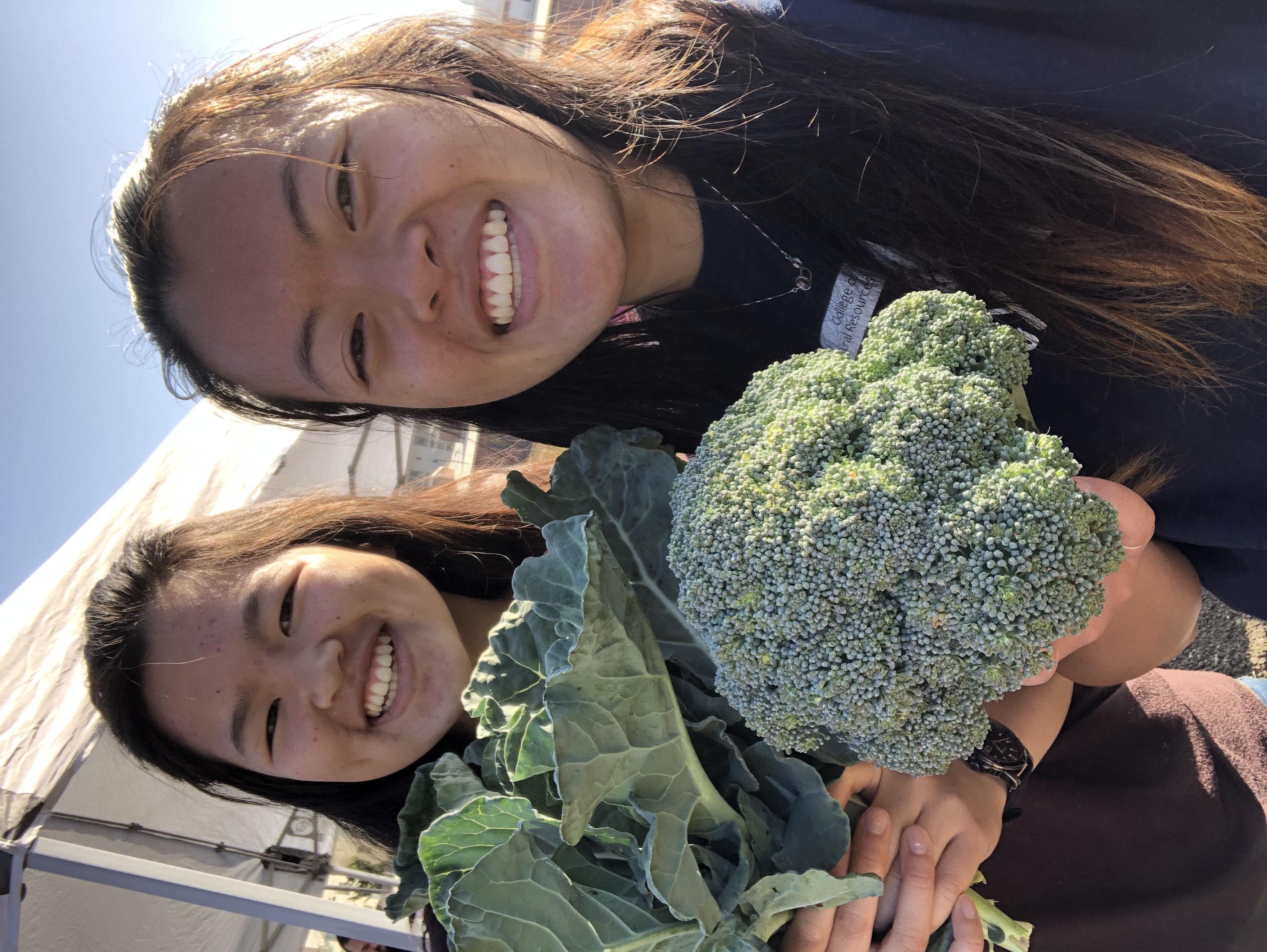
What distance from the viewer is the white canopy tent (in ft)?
5.31

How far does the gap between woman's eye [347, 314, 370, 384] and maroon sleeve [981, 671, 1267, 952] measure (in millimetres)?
1460

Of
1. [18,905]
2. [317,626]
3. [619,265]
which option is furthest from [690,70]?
[18,905]

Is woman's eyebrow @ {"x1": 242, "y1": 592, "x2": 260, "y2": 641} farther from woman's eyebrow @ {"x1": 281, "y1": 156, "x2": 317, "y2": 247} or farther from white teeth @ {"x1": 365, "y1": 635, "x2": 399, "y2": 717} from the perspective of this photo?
woman's eyebrow @ {"x1": 281, "y1": 156, "x2": 317, "y2": 247}

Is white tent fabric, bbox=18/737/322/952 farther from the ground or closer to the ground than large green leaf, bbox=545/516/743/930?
closer to the ground

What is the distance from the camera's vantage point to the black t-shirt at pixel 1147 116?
0.91 m

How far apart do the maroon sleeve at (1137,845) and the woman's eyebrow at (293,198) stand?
1.63 meters

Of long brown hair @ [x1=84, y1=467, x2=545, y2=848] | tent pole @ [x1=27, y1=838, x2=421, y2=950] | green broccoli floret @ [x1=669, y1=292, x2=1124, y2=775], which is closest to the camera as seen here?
green broccoli floret @ [x1=669, y1=292, x2=1124, y2=775]

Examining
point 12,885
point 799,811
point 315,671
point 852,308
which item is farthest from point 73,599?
point 852,308

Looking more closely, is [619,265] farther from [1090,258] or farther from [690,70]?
[1090,258]

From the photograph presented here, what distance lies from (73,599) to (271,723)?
121cm

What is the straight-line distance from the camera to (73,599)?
206 centimetres

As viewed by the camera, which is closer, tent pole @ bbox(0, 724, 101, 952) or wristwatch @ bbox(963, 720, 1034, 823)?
wristwatch @ bbox(963, 720, 1034, 823)

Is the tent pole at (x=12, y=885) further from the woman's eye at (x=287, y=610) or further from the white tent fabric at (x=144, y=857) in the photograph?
the woman's eye at (x=287, y=610)

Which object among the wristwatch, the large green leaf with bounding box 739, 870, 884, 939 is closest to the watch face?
the wristwatch
